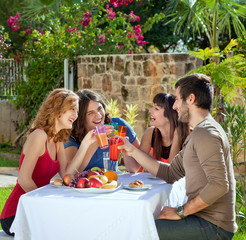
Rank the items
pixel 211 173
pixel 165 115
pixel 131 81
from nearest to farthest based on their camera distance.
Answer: pixel 211 173, pixel 165 115, pixel 131 81

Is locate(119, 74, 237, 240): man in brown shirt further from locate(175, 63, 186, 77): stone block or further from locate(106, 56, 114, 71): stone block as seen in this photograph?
locate(106, 56, 114, 71): stone block

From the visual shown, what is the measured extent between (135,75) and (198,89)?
546cm

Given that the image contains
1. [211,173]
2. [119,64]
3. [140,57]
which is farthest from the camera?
[119,64]

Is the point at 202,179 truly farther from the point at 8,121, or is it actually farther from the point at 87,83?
the point at 8,121

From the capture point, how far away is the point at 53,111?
10.9 ft

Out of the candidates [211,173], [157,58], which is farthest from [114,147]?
[157,58]

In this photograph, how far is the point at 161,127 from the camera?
4.05 m

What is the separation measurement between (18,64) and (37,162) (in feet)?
23.6

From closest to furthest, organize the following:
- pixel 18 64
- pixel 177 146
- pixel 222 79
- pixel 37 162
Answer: pixel 37 162 → pixel 177 146 → pixel 222 79 → pixel 18 64

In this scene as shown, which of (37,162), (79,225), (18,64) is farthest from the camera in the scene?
(18,64)

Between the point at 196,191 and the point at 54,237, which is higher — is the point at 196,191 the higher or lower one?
the higher one

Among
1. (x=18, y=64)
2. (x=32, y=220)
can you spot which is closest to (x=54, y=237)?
(x=32, y=220)

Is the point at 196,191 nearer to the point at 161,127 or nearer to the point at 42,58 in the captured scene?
the point at 161,127

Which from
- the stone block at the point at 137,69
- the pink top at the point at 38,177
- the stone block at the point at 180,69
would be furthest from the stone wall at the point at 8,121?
the pink top at the point at 38,177
